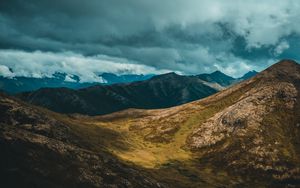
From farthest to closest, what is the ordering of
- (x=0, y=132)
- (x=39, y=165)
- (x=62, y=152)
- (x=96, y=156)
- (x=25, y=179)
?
1. (x=96, y=156)
2. (x=62, y=152)
3. (x=0, y=132)
4. (x=39, y=165)
5. (x=25, y=179)

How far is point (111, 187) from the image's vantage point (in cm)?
15112

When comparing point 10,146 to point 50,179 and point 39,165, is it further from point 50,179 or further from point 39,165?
point 50,179

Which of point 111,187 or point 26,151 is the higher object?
point 26,151

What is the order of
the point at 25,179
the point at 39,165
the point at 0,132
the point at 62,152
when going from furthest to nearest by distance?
the point at 62,152
the point at 0,132
the point at 39,165
the point at 25,179

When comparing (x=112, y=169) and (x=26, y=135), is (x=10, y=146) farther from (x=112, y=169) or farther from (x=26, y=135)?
(x=112, y=169)

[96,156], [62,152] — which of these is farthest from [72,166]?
[96,156]

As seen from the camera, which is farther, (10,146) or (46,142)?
(46,142)

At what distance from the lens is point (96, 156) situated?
17688cm

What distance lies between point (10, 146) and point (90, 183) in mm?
34477

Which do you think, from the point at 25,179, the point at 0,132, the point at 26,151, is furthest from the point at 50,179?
the point at 0,132

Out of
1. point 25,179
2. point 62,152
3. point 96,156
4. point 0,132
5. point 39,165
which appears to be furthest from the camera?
point 96,156

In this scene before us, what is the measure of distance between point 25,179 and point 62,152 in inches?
1425

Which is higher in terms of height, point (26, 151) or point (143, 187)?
point (26, 151)

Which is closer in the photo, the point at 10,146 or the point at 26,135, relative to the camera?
the point at 10,146
